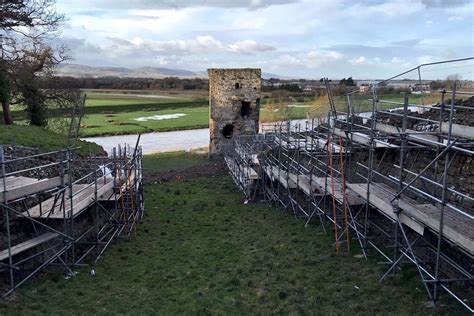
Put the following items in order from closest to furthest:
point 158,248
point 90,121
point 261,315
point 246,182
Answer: point 261,315 → point 158,248 → point 246,182 → point 90,121

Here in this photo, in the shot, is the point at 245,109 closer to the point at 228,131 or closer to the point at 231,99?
the point at 231,99

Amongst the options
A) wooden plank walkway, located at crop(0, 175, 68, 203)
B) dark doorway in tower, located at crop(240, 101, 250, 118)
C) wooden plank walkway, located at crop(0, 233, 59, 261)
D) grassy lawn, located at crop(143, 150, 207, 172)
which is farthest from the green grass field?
wooden plank walkway, located at crop(0, 233, 59, 261)

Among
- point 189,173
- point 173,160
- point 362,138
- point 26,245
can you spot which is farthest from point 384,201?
point 173,160

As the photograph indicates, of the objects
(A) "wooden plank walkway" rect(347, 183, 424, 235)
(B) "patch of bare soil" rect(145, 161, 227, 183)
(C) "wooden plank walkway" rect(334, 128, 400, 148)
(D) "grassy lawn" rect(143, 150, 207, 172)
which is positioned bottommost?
(D) "grassy lawn" rect(143, 150, 207, 172)

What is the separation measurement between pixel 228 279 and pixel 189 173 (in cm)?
1529

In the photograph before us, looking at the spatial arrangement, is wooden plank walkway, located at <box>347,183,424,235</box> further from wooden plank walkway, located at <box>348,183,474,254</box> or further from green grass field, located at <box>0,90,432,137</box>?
green grass field, located at <box>0,90,432,137</box>

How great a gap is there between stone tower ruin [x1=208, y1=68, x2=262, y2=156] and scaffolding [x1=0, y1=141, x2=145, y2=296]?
14188 mm

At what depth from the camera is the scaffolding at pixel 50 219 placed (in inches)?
337

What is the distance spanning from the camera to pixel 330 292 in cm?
830

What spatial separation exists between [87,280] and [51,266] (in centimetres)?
94

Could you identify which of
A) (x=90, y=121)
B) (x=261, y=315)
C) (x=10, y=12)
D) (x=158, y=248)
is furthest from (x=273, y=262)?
(x=90, y=121)

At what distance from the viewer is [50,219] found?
33.7 feet

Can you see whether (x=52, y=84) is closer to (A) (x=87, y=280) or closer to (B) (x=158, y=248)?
(B) (x=158, y=248)

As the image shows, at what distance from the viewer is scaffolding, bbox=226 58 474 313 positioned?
7.04 metres
